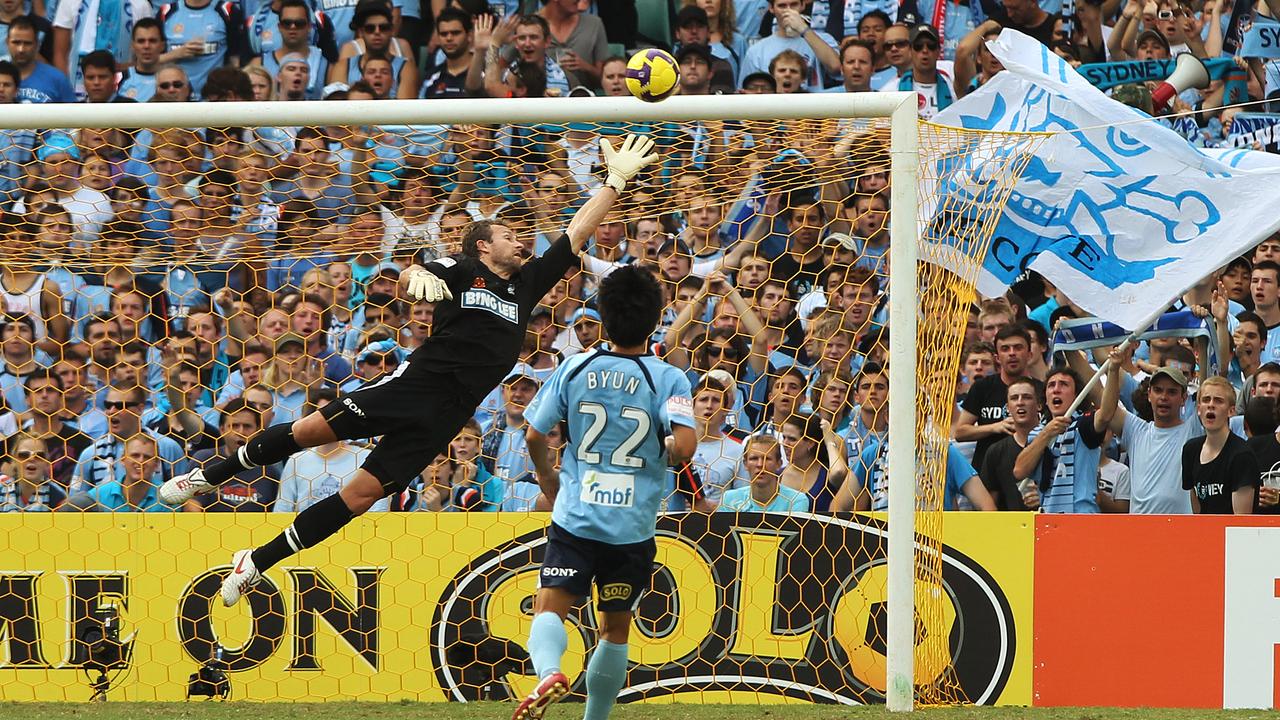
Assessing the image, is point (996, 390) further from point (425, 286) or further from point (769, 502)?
point (425, 286)

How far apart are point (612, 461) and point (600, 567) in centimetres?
40

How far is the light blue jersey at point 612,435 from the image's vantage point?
5.02 meters

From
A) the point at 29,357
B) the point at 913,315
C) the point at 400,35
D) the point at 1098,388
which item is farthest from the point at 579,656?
the point at 400,35

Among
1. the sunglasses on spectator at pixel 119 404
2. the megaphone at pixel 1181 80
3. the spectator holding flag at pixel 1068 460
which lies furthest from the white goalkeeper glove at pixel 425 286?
the megaphone at pixel 1181 80

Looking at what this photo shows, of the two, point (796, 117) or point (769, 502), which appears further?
point (769, 502)

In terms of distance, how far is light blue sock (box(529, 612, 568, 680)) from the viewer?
15.8ft

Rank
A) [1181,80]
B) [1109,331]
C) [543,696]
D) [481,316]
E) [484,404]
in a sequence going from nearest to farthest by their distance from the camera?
[543,696] → [481,316] → [1109,331] → [1181,80] → [484,404]

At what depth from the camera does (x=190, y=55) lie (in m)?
12.0

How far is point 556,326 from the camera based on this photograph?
9.15 metres

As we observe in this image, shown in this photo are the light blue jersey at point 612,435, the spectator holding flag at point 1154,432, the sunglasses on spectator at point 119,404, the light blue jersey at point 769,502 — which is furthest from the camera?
the sunglasses on spectator at point 119,404

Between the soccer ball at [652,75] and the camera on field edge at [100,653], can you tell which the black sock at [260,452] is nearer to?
the camera on field edge at [100,653]

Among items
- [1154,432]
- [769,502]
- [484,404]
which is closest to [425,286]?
[769,502]

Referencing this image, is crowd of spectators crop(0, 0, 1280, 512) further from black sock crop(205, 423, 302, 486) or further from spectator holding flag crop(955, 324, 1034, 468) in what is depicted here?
black sock crop(205, 423, 302, 486)

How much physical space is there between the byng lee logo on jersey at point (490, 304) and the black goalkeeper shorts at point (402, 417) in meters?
0.35
